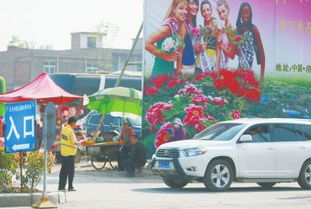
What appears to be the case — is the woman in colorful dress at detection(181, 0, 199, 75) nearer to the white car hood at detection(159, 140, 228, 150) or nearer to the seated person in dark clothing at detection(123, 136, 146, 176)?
the seated person in dark clothing at detection(123, 136, 146, 176)

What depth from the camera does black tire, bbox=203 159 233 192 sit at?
20.2 meters

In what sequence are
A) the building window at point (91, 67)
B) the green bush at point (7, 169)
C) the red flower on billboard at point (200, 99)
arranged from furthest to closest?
1. the building window at point (91, 67)
2. the red flower on billboard at point (200, 99)
3. the green bush at point (7, 169)

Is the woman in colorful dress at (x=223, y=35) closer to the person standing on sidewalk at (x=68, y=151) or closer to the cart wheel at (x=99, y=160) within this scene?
the cart wheel at (x=99, y=160)

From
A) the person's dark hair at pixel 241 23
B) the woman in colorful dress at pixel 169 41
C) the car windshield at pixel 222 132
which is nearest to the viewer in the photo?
the car windshield at pixel 222 132

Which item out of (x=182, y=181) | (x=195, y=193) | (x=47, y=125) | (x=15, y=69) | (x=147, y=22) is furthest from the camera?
(x=15, y=69)

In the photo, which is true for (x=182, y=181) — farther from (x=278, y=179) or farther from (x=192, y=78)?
(x=192, y=78)

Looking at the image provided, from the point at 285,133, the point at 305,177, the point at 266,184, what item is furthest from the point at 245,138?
the point at 266,184

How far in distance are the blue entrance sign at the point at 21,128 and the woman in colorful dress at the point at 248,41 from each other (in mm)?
10872

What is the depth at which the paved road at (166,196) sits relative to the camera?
661 inches

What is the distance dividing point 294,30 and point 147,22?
15.8 ft

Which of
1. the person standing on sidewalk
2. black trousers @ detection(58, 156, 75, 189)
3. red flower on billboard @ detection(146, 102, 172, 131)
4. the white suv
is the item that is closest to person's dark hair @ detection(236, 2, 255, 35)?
red flower on billboard @ detection(146, 102, 172, 131)

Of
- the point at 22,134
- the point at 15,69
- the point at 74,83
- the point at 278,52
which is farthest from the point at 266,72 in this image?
the point at 15,69

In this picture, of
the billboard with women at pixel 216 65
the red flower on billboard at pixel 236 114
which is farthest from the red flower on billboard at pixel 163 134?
the red flower on billboard at pixel 236 114

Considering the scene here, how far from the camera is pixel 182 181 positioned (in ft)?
69.4
